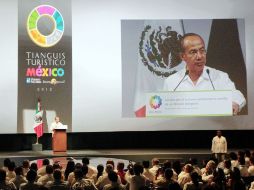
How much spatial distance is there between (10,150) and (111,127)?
3077 mm

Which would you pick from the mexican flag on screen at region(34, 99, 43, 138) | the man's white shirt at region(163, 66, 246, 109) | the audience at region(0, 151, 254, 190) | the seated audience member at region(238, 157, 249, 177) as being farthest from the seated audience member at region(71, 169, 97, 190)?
the man's white shirt at region(163, 66, 246, 109)

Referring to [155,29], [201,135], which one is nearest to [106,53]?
[155,29]

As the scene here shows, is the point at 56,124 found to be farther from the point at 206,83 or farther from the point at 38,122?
the point at 206,83

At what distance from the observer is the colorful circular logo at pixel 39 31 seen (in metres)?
15.1

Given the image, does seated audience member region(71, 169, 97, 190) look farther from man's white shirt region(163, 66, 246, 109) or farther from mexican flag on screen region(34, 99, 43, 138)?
man's white shirt region(163, 66, 246, 109)

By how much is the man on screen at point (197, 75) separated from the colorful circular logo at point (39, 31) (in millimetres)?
3471

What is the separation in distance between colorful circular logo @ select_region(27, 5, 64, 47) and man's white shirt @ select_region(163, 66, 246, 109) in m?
3.47

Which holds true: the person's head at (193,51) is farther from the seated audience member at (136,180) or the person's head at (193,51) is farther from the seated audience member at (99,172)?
the seated audience member at (136,180)

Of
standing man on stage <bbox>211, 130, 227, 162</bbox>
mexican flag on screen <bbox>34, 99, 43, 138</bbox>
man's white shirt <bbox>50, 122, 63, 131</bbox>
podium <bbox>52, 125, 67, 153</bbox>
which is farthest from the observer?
mexican flag on screen <bbox>34, 99, 43, 138</bbox>

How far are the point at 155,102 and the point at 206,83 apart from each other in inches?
62.1

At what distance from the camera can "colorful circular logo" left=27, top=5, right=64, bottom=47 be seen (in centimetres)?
1509

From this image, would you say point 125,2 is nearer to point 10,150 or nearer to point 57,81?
point 57,81

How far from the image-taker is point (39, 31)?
15180 mm

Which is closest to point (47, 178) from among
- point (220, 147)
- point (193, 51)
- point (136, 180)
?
point (136, 180)
